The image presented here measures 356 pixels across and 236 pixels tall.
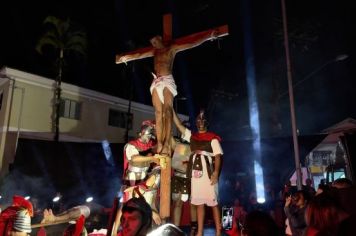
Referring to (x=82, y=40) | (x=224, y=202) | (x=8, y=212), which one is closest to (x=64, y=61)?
(x=82, y=40)

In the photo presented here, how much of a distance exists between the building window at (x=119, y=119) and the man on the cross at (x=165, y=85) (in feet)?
67.3

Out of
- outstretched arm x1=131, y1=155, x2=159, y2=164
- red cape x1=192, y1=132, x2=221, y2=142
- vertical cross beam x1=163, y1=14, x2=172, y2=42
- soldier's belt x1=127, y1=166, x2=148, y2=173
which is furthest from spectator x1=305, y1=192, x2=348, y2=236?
vertical cross beam x1=163, y1=14, x2=172, y2=42

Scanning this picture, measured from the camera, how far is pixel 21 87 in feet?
74.6

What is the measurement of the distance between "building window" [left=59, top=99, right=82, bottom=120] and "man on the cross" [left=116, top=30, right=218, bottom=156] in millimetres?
19406

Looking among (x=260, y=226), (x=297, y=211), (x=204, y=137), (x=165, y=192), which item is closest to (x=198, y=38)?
(x=204, y=137)

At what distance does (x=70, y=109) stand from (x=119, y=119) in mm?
4171

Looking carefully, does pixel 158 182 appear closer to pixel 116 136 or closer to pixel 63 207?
pixel 63 207

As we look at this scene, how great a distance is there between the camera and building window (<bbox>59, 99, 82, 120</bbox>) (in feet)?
83.4

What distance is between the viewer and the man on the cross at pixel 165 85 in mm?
7125

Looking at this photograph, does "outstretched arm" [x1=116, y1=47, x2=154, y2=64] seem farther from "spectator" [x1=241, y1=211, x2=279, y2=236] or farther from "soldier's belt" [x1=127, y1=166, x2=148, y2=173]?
"spectator" [x1=241, y1=211, x2=279, y2=236]

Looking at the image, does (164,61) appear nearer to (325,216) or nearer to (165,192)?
(165,192)

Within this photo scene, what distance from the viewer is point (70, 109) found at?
1023 inches

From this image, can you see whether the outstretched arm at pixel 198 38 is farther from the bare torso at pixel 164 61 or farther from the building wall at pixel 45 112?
the building wall at pixel 45 112

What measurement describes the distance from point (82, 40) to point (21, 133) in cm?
816
